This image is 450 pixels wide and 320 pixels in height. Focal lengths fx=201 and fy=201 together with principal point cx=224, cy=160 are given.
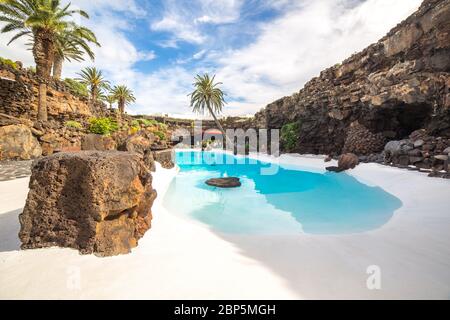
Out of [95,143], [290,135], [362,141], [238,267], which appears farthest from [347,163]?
[95,143]

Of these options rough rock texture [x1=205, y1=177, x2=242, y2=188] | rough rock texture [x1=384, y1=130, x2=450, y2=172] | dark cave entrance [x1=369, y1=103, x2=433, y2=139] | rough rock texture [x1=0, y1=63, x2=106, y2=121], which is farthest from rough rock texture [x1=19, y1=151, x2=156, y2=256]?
dark cave entrance [x1=369, y1=103, x2=433, y2=139]

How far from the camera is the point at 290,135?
21250 millimetres

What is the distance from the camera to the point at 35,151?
9117 millimetres

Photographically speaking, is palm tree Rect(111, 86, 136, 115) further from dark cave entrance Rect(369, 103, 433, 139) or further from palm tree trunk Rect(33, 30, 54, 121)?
dark cave entrance Rect(369, 103, 433, 139)

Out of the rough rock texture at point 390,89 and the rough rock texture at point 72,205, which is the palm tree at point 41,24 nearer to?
the rough rock texture at point 72,205

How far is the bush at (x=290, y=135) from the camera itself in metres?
20.8

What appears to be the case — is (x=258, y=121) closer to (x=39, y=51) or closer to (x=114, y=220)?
(x=39, y=51)

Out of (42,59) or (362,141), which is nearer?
(42,59)

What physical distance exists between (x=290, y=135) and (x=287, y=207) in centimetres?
1609

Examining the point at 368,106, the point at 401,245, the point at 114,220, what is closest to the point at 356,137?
the point at 368,106

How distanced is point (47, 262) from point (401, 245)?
4862 millimetres

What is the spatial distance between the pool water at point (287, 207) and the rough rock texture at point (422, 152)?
2330 mm

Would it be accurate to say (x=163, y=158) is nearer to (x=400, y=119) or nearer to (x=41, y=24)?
(x=41, y=24)

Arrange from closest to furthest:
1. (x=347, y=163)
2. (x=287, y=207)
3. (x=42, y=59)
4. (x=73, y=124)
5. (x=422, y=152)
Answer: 1. (x=287, y=207)
2. (x=422, y=152)
3. (x=347, y=163)
4. (x=73, y=124)
5. (x=42, y=59)
